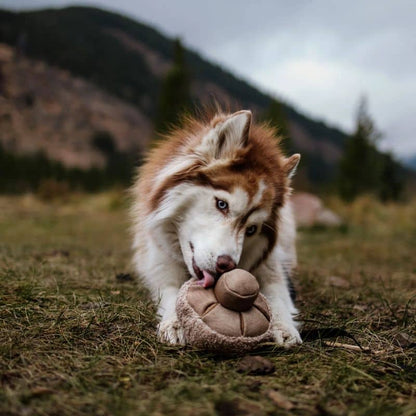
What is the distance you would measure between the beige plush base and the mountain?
39.6m

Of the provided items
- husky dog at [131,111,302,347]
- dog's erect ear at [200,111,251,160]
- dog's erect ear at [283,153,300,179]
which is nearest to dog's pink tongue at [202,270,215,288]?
husky dog at [131,111,302,347]

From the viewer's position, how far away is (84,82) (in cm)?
6128

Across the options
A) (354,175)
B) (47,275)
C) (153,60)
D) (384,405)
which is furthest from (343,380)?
(153,60)

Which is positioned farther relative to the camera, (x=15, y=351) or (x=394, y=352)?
(x=394, y=352)

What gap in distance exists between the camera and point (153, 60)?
77.9 meters

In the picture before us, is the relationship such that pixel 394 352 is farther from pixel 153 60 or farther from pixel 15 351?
pixel 153 60

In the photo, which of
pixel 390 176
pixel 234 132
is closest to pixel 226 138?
pixel 234 132

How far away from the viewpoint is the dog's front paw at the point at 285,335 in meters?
2.39

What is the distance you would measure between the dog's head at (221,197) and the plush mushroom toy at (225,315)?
0.11m

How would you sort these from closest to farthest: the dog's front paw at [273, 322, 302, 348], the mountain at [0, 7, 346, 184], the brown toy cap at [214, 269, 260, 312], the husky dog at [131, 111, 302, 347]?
the brown toy cap at [214, 269, 260, 312] < the dog's front paw at [273, 322, 302, 348] < the husky dog at [131, 111, 302, 347] < the mountain at [0, 7, 346, 184]

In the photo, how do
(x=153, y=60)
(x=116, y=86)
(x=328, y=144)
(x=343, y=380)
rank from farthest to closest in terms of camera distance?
(x=328, y=144) < (x=153, y=60) < (x=116, y=86) < (x=343, y=380)

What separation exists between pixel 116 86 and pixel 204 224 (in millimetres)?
66847

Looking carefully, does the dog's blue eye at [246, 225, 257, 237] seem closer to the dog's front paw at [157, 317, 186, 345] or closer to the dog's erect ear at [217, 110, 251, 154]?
the dog's erect ear at [217, 110, 251, 154]

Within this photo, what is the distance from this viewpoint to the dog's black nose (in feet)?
7.88
